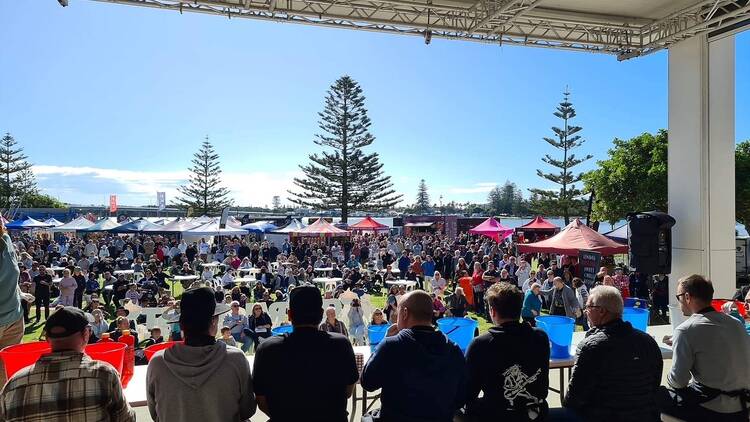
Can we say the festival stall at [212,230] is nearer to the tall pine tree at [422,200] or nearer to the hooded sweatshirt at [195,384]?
the hooded sweatshirt at [195,384]

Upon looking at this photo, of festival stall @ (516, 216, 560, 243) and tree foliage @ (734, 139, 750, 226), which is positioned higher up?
tree foliage @ (734, 139, 750, 226)

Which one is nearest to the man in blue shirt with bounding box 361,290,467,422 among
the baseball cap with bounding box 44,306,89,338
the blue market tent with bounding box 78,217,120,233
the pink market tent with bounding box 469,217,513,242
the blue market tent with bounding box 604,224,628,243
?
the baseball cap with bounding box 44,306,89,338

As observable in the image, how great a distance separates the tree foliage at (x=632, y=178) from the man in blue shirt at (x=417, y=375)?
59.1 ft

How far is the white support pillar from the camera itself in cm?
656

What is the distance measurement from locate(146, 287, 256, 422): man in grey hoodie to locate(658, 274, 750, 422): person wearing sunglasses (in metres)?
2.00

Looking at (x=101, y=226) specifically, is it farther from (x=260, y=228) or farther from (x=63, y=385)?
(x=63, y=385)

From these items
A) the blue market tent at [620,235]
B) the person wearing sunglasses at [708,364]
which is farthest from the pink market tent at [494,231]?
the person wearing sunglasses at [708,364]

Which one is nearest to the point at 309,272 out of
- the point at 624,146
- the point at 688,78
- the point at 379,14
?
the point at 379,14

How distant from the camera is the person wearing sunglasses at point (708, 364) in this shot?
240 centimetres

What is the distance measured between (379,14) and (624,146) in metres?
16.4

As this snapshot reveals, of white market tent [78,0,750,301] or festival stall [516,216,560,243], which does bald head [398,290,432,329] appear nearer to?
white market tent [78,0,750,301]

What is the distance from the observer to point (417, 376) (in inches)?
76.2

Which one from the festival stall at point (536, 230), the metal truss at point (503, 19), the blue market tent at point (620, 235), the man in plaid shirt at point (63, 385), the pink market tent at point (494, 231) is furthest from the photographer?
the pink market tent at point (494, 231)

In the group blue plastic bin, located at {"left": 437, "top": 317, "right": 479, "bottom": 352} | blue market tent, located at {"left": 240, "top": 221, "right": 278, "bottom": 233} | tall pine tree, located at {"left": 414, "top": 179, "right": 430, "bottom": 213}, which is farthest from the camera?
tall pine tree, located at {"left": 414, "top": 179, "right": 430, "bottom": 213}
